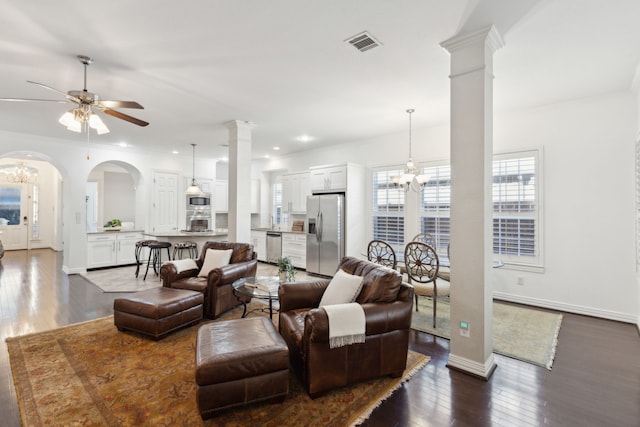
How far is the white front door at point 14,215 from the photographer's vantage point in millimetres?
9570

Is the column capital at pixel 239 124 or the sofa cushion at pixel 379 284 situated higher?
the column capital at pixel 239 124

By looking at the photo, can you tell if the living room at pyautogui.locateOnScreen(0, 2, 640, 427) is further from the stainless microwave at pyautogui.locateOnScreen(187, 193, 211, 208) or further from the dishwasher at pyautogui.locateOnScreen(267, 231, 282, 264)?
the stainless microwave at pyautogui.locateOnScreen(187, 193, 211, 208)

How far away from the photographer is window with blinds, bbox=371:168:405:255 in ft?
19.1

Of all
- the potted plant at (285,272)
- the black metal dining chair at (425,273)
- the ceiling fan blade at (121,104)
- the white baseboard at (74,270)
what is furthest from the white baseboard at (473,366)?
the white baseboard at (74,270)

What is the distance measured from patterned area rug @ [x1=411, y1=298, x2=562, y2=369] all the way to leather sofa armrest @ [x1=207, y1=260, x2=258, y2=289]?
2273mm

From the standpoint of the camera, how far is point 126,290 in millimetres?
5113

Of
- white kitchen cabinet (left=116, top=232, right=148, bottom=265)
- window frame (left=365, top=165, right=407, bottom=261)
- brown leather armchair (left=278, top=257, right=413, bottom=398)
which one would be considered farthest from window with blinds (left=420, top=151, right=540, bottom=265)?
white kitchen cabinet (left=116, top=232, right=148, bottom=265)

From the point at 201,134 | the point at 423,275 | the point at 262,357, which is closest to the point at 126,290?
the point at 201,134

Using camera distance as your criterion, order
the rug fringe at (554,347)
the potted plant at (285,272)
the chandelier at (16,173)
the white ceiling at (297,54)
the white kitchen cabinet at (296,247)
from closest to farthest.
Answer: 1. the white ceiling at (297,54)
2. the rug fringe at (554,347)
3. the potted plant at (285,272)
4. the white kitchen cabinet at (296,247)
5. the chandelier at (16,173)

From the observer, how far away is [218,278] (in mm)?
3771

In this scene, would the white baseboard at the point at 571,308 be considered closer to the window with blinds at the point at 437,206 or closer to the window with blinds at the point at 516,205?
the window with blinds at the point at 516,205

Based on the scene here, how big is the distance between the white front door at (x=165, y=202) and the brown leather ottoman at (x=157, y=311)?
4707 mm

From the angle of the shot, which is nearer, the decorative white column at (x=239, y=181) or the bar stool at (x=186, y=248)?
the decorative white column at (x=239, y=181)

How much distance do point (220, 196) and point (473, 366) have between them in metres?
7.89
